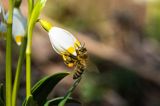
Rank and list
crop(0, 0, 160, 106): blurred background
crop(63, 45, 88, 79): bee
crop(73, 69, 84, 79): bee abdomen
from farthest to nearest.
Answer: crop(0, 0, 160, 106): blurred background
crop(73, 69, 84, 79): bee abdomen
crop(63, 45, 88, 79): bee

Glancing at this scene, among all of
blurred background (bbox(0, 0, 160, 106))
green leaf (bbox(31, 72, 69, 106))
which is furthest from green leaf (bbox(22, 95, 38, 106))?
blurred background (bbox(0, 0, 160, 106))

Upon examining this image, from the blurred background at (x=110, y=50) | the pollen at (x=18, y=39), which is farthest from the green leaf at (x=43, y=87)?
the blurred background at (x=110, y=50)

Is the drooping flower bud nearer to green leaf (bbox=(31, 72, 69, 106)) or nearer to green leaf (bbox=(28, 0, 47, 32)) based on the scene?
green leaf (bbox=(28, 0, 47, 32))

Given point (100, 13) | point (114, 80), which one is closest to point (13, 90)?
point (114, 80)

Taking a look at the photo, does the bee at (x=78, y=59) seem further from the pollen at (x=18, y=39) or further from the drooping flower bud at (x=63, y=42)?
the pollen at (x=18, y=39)

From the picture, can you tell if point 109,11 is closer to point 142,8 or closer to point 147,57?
point 142,8

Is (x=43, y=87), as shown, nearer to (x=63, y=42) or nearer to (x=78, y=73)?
(x=78, y=73)

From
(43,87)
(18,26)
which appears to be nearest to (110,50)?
(43,87)
